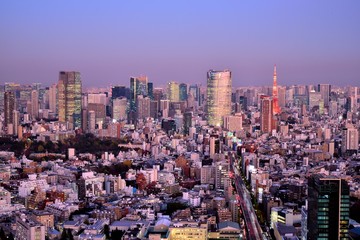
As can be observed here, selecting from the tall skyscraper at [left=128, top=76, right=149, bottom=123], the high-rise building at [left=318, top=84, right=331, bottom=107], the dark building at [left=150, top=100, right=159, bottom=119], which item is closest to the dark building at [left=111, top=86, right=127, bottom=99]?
the tall skyscraper at [left=128, top=76, right=149, bottom=123]

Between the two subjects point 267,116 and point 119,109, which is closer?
point 267,116

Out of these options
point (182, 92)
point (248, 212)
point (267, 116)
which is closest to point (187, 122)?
point (267, 116)

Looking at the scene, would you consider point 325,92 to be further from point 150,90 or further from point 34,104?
point 34,104

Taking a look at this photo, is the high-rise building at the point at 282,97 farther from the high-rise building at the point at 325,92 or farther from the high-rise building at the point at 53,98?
the high-rise building at the point at 53,98

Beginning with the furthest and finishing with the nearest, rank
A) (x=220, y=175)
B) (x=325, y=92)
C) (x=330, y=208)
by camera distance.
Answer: (x=325, y=92) < (x=220, y=175) < (x=330, y=208)

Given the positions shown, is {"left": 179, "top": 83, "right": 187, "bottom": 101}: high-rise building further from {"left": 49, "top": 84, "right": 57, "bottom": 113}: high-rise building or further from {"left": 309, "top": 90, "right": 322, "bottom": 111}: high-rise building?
{"left": 49, "top": 84, "right": 57, "bottom": 113}: high-rise building

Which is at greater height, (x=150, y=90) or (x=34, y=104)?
(x=150, y=90)

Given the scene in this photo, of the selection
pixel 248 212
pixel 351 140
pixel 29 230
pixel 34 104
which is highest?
pixel 34 104
